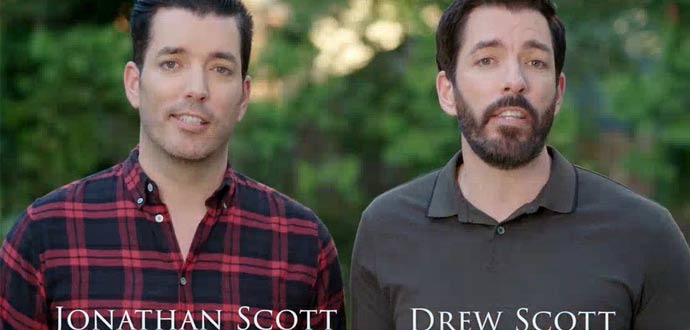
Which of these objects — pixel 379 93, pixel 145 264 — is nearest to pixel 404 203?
pixel 145 264

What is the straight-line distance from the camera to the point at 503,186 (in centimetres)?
319

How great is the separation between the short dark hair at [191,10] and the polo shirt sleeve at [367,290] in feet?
1.76

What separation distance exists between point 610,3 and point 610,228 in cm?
445

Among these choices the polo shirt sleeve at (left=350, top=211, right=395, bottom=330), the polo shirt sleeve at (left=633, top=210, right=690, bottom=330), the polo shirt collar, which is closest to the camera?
the polo shirt sleeve at (left=633, top=210, right=690, bottom=330)

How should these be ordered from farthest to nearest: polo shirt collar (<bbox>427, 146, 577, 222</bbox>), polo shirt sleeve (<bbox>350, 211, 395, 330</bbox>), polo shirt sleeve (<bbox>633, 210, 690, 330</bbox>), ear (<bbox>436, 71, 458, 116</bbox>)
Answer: ear (<bbox>436, 71, 458, 116</bbox>)
polo shirt sleeve (<bbox>350, 211, 395, 330</bbox>)
polo shirt collar (<bbox>427, 146, 577, 222</bbox>)
polo shirt sleeve (<bbox>633, 210, 690, 330</bbox>)

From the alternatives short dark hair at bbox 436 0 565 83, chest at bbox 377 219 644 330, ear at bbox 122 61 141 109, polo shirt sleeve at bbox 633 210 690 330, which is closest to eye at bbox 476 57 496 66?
short dark hair at bbox 436 0 565 83

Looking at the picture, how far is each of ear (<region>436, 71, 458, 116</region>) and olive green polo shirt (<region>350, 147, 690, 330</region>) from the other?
0.21m

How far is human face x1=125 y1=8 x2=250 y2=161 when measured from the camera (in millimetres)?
3221

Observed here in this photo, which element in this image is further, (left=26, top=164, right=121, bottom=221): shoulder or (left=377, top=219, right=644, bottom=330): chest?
(left=26, top=164, right=121, bottom=221): shoulder

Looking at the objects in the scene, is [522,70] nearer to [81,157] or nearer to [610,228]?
[610,228]

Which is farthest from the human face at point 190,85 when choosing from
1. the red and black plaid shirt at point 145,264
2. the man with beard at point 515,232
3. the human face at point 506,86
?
the human face at point 506,86

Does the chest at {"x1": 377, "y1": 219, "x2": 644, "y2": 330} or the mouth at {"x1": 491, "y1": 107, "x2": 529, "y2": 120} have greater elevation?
the mouth at {"x1": 491, "y1": 107, "x2": 529, "y2": 120}

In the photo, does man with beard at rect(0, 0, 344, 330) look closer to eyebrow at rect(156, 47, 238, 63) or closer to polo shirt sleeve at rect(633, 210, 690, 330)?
eyebrow at rect(156, 47, 238, 63)

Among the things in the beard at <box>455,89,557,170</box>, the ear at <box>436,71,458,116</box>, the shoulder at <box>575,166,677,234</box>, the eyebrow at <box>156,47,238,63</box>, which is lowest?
the shoulder at <box>575,166,677,234</box>
